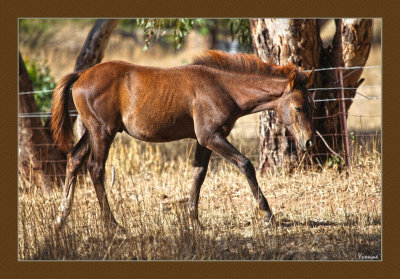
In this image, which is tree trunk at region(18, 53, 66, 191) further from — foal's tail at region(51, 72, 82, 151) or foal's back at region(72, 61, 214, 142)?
foal's back at region(72, 61, 214, 142)

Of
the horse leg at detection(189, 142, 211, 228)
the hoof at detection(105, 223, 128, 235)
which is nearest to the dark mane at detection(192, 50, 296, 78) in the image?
the horse leg at detection(189, 142, 211, 228)

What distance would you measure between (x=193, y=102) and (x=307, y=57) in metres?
3.32

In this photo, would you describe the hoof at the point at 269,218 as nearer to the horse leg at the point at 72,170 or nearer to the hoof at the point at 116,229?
the hoof at the point at 116,229

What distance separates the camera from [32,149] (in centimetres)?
919

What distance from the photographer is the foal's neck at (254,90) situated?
6105 mm

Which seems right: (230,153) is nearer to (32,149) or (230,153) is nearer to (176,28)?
(176,28)

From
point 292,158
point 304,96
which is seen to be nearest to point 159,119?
point 304,96

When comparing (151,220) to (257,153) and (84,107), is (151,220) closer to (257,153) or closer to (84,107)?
(84,107)

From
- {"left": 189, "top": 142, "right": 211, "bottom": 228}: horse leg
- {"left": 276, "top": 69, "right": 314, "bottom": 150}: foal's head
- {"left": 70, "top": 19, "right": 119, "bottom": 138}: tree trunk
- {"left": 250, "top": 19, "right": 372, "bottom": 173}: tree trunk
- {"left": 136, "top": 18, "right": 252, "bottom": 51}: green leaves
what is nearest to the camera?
{"left": 276, "top": 69, "right": 314, "bottom": 150}: foal's head

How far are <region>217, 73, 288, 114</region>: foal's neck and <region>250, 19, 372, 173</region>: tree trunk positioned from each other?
101 inches

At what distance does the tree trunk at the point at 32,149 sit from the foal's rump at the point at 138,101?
3.17 metres

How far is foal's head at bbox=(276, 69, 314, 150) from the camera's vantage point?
234 inches

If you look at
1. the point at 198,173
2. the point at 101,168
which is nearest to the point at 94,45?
the point at 101,168

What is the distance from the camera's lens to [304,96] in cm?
597
